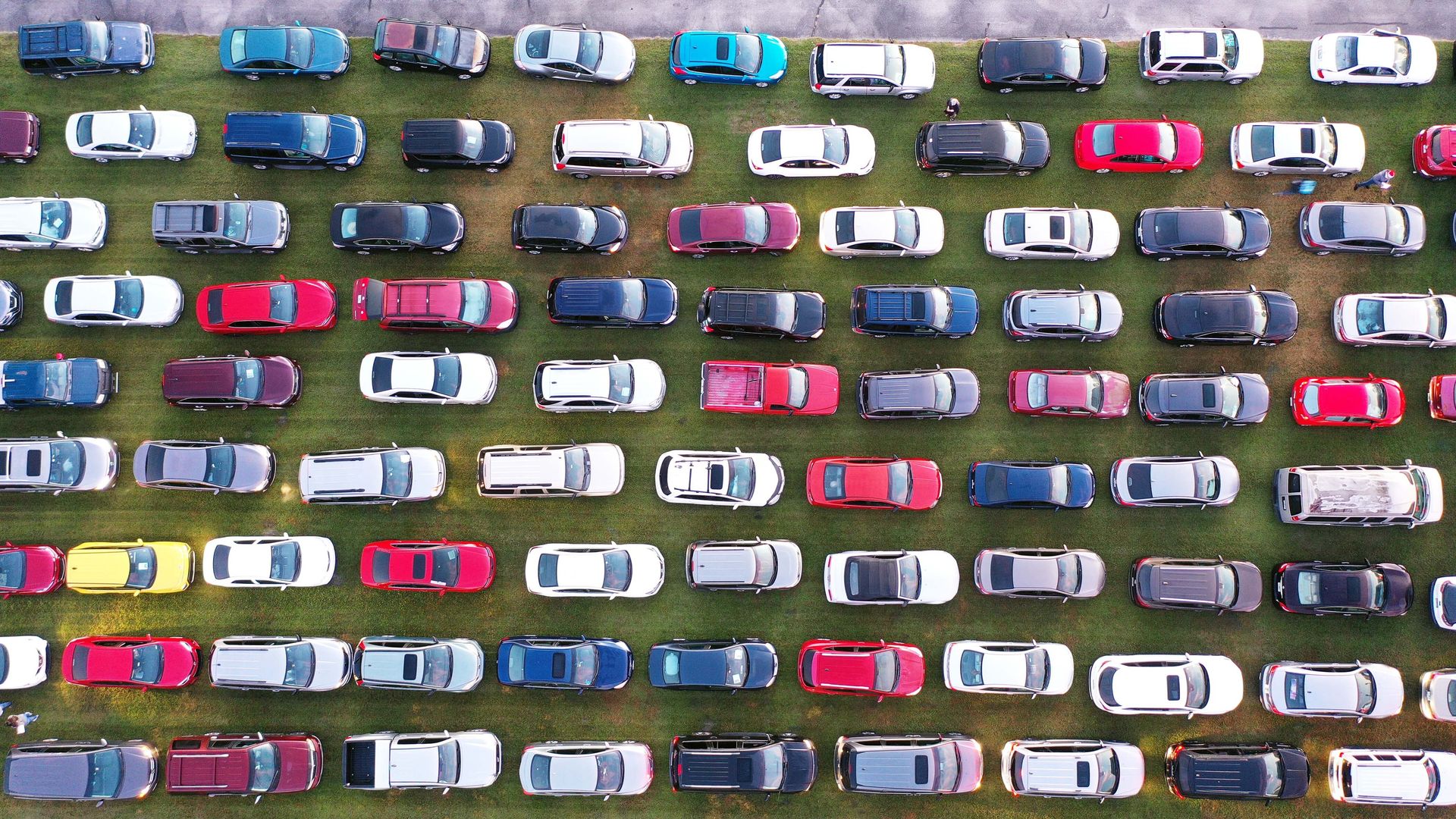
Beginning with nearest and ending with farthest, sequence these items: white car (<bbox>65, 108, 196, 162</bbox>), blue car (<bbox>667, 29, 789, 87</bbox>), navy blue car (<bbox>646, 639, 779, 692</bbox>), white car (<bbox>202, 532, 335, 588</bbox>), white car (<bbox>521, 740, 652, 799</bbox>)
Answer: white car (<bbox>521, 740, 652, 799</bbox>)
navy blue car (<bbox>646, 639, 779, 692</bbox>)
white car (<bbox>202, 532, 335, 588</bbox>)
white car (<bbox>65, 108, 196, 162</bbox>)
blue car (<bbox>667, 29, 789, 87</bbox>)

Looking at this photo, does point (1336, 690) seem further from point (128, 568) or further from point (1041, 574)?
point (128, 568)

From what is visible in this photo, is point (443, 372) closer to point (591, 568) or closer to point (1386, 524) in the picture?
point (591, 568)

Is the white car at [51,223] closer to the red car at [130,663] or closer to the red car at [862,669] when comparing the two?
the red car at [130,663]

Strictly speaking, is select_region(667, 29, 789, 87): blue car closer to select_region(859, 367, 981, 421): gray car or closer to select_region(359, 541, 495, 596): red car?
select_region(859, 367, 981, 421): gray car

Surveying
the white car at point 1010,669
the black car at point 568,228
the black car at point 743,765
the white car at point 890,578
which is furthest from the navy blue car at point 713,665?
the black car at point 568,228

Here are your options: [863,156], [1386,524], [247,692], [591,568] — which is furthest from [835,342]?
[247,692]

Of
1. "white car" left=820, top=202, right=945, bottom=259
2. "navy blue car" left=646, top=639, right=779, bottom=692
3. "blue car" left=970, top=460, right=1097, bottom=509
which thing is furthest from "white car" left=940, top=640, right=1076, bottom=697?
"white car" left=820, top=202, right=945, bottom=259
